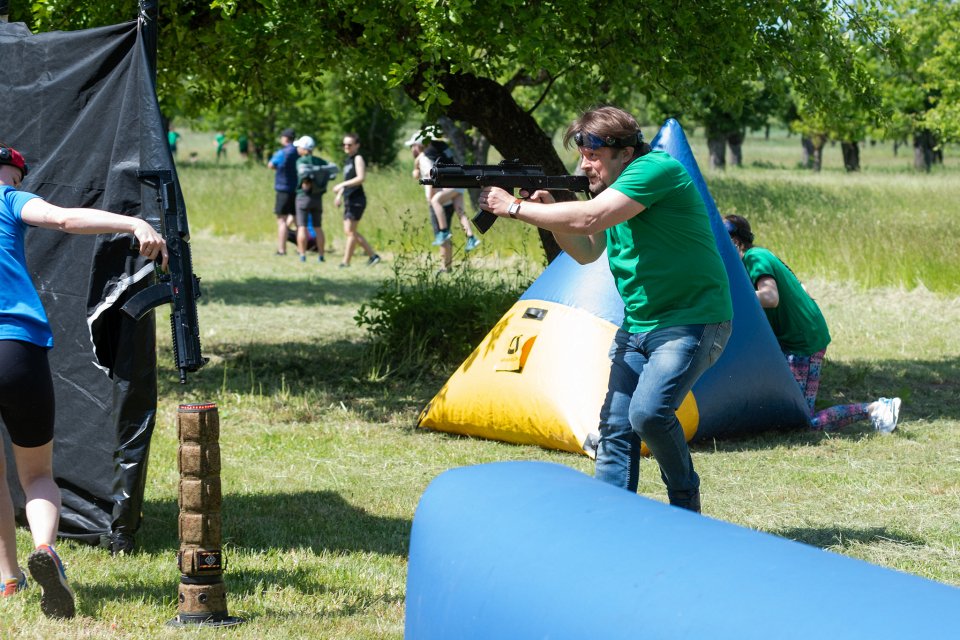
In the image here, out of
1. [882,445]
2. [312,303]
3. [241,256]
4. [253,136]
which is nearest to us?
[882,445]

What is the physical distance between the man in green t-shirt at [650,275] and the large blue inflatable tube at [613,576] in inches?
50.7

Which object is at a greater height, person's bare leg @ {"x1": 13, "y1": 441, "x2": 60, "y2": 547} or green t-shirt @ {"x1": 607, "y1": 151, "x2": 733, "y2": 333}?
green t-shirt @ {"x1": 607, "y1": 151, "x2": 733, "y2": 333}

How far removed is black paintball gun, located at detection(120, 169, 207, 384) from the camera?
4340 millimetres

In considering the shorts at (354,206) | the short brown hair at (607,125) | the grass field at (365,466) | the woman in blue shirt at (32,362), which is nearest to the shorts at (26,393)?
the woman in blue shirt at (32,362)

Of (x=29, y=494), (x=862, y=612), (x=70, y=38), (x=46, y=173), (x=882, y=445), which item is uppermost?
(x=70, y=38)

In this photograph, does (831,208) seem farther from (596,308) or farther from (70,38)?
(70,38)

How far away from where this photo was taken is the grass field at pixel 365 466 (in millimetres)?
4703

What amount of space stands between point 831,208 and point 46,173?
56.0ft

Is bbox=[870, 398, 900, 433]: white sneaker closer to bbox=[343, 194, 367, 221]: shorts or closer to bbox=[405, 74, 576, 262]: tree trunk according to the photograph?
bbox=[405, 74, 576, 262]: tree trunk

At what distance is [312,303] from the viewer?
551 inches

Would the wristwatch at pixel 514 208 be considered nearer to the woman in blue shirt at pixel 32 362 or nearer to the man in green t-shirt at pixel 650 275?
the man in green t-shirt at pixel 650 275

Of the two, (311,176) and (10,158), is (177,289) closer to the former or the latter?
(10,158)

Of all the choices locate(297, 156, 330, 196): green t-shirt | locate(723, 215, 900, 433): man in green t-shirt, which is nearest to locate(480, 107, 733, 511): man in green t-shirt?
locate(723, 215, 900, 433): man in green t-shirt

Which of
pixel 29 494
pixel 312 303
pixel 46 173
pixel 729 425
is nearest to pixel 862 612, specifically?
pixel 29 494
